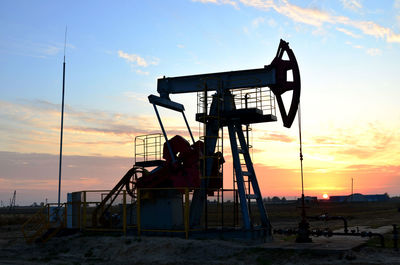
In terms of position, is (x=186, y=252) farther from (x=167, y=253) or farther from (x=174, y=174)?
(x=174, y=174)

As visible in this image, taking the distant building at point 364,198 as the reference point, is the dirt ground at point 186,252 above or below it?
below

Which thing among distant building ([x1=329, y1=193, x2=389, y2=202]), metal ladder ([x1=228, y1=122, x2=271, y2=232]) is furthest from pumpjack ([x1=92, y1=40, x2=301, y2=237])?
distant building ([x1=329, y1=193, x2=389, y2=202])

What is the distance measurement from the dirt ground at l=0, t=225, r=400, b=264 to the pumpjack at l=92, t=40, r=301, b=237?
81.6 inches

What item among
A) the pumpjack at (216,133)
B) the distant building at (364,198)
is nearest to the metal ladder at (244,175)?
the pumpjack at (216,133)

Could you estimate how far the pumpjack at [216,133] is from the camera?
52.9 ft

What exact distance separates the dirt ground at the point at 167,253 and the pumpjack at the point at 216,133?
6.80 ft

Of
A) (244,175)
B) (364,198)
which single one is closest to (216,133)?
(244,175)

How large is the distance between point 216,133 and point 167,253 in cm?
486

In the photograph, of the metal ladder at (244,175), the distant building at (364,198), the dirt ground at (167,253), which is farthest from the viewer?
the distant building at (364,198)

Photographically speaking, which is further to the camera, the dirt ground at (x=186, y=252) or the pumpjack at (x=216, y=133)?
the pumpjack at (x=216, y=133)

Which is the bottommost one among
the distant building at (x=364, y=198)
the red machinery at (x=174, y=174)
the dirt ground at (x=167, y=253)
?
the dirt ground at (x=167, y=253)

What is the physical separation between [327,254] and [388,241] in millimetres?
5132

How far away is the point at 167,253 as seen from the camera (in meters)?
14.4

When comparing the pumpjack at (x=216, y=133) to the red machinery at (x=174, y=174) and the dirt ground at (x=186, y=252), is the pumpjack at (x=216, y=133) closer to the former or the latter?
the red machinery at (x=174, y=174)
